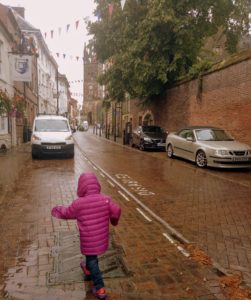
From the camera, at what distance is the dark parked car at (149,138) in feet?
65.3

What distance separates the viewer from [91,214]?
11.2ft

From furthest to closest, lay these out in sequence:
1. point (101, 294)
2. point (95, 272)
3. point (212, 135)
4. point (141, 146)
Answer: point (141, 146)
point (212, 135)
point (95, 272)
point (101, 294)

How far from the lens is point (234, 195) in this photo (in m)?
8.17

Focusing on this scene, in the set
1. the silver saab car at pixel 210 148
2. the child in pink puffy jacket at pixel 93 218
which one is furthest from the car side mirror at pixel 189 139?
the child in pink puffy jacket at pixel 93 218

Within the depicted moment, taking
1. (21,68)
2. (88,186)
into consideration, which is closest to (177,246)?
(88,186)

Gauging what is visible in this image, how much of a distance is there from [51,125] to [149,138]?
6.42 metres

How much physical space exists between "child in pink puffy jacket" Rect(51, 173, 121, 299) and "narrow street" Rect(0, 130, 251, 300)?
308mm

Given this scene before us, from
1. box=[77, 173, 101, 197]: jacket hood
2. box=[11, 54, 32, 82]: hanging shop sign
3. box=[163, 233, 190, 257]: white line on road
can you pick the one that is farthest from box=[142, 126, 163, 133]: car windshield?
box=[77, 173, 101, 197]: jacket hood

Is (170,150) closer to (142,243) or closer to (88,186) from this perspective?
(142,243)

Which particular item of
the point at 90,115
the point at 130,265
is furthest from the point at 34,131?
the point at 90,115

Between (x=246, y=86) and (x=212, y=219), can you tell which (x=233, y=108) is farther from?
(x=212, y=219)

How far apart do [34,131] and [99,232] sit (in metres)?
12.8

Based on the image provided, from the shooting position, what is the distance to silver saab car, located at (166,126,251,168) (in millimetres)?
12000

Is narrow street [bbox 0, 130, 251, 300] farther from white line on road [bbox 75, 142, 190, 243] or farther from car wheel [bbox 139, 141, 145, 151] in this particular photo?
car wheel [bbox 139, 141, 145, 151]
